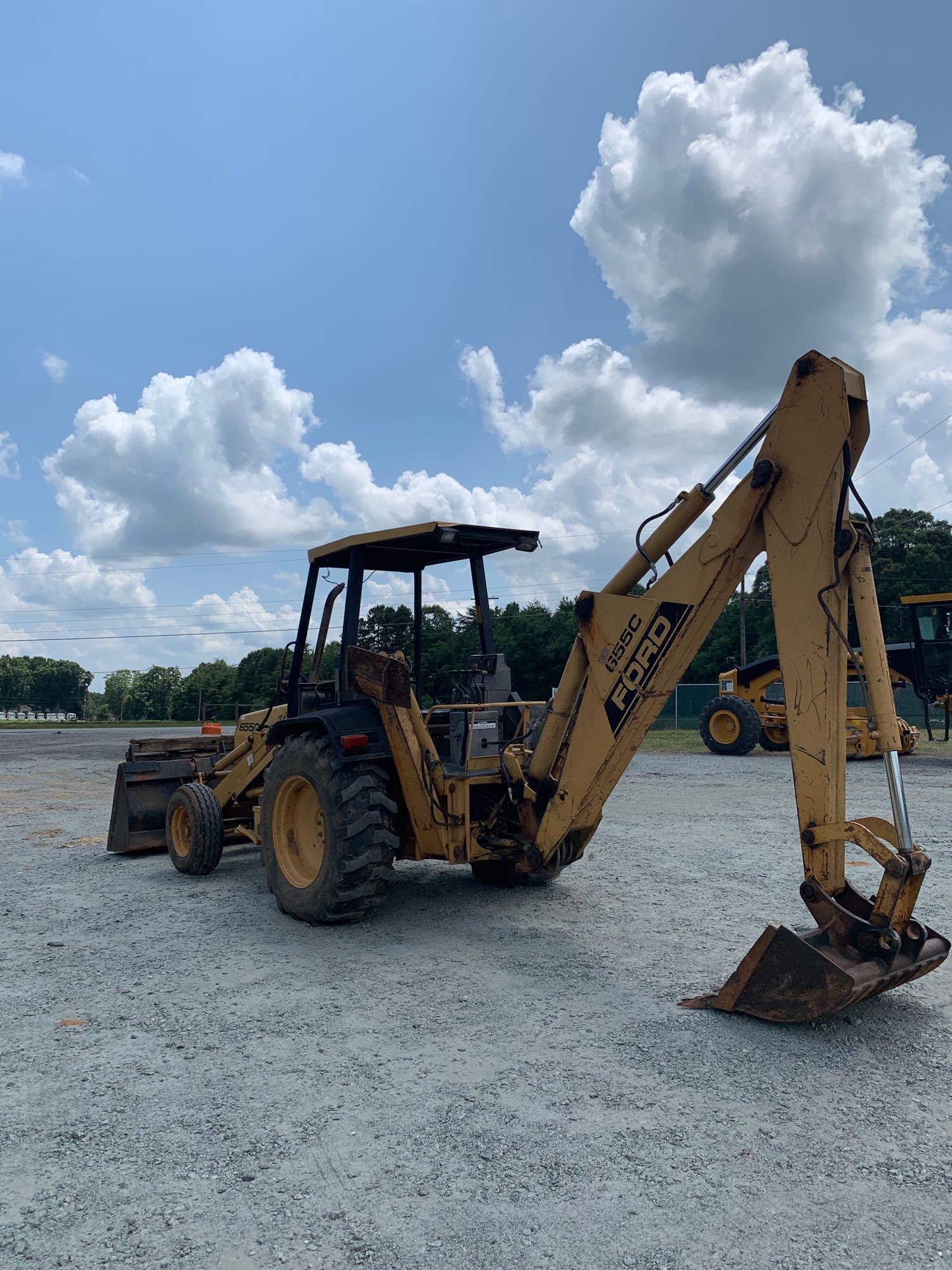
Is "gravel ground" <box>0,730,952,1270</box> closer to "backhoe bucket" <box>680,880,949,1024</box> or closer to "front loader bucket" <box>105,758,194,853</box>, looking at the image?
"backhoe bucket" <box>680,880,949,1024</box>

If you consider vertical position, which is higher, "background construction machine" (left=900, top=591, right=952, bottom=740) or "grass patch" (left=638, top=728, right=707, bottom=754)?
"background construction machine" (left=900, top=591, right=952, bottom=740)

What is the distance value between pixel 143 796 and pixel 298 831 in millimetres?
3036

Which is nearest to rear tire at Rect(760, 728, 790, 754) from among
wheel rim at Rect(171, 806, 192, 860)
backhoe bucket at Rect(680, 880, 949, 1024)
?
wheel rim at Rect(171, 806, 192, 860)

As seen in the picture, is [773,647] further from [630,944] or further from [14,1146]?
[14,1146]

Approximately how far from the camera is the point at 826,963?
12.8 ft

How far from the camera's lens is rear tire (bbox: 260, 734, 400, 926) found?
19.0ft

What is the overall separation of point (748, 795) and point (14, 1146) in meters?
10.9

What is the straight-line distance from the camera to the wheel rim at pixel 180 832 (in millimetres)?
8180

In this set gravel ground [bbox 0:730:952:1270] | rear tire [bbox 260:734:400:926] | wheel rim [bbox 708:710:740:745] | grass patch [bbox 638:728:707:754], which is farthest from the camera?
grass patch [bbox 638:728:707:754]

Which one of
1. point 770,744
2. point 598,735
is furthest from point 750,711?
point 598,735

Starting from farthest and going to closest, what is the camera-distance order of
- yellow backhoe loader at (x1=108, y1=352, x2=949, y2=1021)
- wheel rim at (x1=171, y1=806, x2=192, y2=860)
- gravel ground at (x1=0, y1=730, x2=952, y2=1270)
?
wheel rim at (x1=171, y1=806, x2=192, y2=860)
yellow backhoe loader at (x1=108, y1=352, x2=949, y2=1021)
gravel ground at (x1=0, y1=730, x2=952, y2=1270)

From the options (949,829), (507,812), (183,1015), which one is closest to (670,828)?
(949,829)

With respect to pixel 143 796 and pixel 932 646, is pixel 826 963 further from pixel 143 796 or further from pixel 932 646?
pixel 932 646

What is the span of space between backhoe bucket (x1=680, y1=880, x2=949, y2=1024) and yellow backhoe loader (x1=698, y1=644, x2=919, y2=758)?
1473cm
